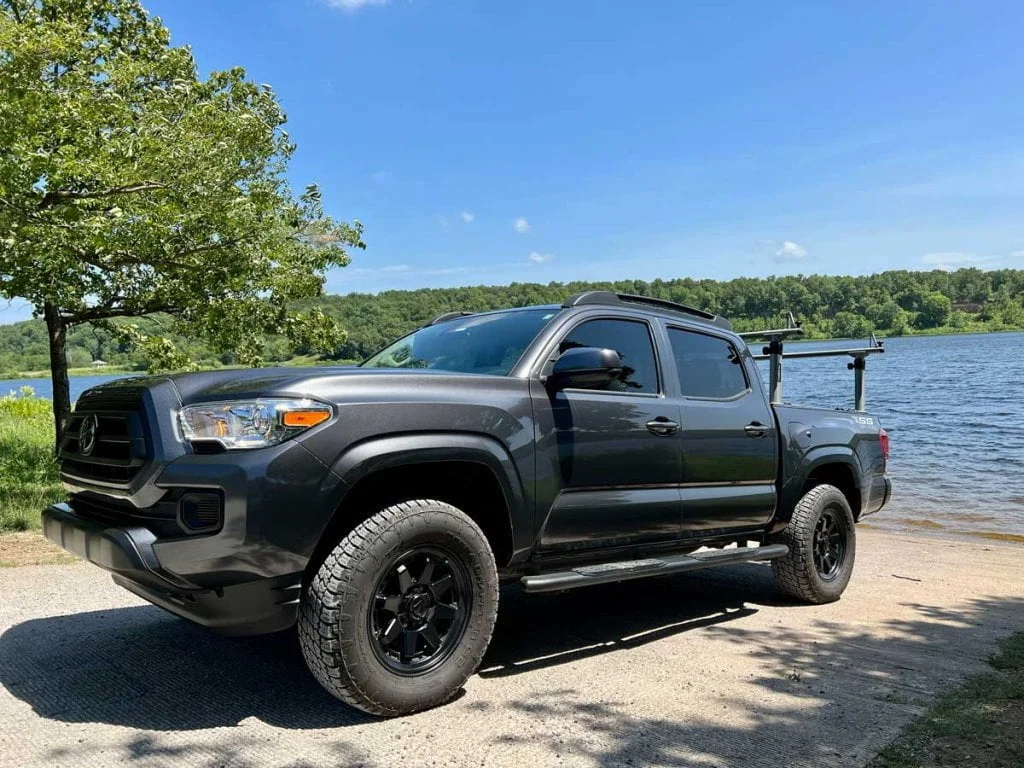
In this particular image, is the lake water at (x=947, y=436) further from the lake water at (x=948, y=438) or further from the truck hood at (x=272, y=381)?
the truck hood at (x=272, y=381)

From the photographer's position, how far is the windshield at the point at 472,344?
14.3 ft

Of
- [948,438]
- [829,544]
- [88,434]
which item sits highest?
[88,434]

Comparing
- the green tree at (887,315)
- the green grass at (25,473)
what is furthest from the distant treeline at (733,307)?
the green grass at (25,473)

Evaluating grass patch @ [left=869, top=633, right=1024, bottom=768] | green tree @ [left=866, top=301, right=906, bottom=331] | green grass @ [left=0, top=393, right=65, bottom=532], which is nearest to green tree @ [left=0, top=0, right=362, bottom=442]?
green grass @ [left=0, top=393, right=65, bottom=532]

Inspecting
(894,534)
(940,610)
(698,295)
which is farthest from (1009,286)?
(940,610)

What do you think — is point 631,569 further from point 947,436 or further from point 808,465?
point 947,436

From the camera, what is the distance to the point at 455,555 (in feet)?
11.8

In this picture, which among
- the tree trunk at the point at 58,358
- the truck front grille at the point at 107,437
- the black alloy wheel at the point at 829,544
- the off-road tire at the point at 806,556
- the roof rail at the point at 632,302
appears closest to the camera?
the truck front grille at the point at 107,437

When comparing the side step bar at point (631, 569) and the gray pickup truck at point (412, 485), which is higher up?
the gray pickup truck at point (412, 485)

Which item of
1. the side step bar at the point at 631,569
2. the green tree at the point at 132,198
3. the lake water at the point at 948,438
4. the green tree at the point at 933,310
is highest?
the green tree at the point at 933,310

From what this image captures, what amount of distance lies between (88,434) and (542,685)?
2.45 m

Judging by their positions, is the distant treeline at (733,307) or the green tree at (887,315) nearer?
the distant treeline at (733,307)

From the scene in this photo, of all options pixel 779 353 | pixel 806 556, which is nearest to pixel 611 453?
pixel 806 556

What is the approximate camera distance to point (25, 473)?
1078cm
